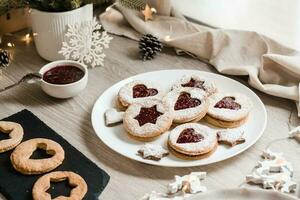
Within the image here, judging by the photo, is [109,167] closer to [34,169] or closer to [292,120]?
[34,169]

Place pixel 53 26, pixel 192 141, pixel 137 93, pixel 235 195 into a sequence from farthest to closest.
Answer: pixel 53 26
pixel 137 93
pixel 192 141
pixel 235 195

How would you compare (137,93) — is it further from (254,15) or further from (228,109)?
(254,15)

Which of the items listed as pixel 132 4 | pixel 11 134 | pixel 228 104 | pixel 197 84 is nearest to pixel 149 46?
pixel 132 4

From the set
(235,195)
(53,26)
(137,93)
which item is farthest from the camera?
(53,26)

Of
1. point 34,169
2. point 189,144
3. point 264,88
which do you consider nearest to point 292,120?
point 264,88

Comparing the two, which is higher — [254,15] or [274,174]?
[254,15]

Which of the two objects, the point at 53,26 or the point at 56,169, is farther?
the point at 53,26

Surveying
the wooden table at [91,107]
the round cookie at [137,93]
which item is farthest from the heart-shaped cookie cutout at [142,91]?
the wooden table at [91,107]
